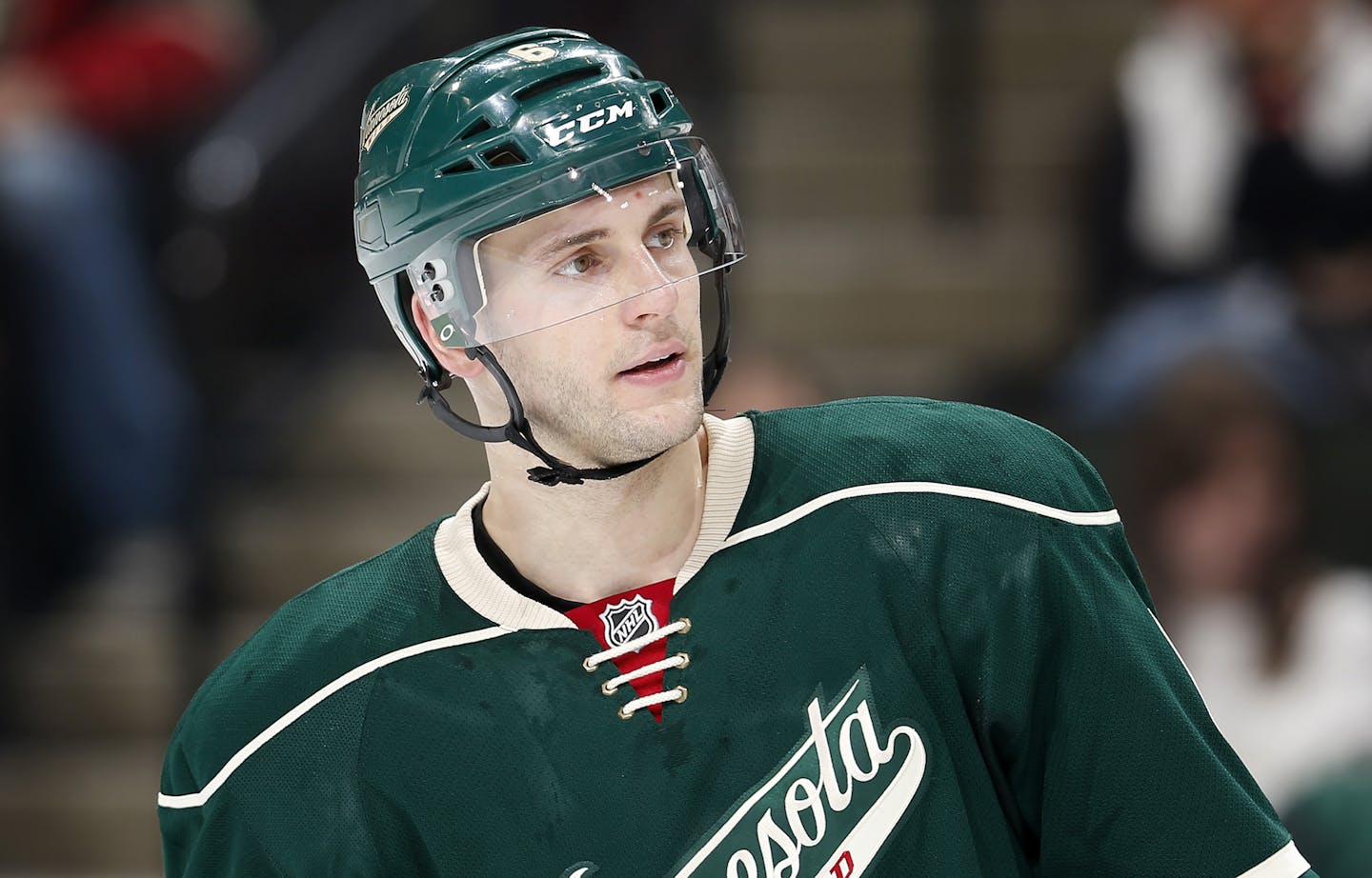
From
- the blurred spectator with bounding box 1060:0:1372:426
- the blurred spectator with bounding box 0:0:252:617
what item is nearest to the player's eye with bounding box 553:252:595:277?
the blurred spectator with bounding box 1060:0:1372:426

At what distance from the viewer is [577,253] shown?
180 centimetres

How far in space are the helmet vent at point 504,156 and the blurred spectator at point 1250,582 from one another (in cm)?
201

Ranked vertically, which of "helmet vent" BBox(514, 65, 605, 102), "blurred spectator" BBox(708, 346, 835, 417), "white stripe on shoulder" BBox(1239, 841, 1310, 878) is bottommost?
"white stripe on shoulder" BBox(1239, 841, 1310, 878)

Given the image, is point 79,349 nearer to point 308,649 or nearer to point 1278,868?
point 308,649

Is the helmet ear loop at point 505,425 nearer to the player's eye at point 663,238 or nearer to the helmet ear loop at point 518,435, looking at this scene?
the helmet ear loop at point 518,435

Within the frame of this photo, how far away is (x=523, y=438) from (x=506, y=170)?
245 millimetres

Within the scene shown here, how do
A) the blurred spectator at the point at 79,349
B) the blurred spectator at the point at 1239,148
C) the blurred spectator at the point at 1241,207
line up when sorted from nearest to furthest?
1. the blurred spectator at the point at 1241,207
2. the blurred spectator at the point at 1239,148
3. the blurred spectator at the point at 79,349

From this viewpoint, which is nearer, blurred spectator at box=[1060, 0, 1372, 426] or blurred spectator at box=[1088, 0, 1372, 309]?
blurred spectator at box=[1060, 0, 1372, 426]

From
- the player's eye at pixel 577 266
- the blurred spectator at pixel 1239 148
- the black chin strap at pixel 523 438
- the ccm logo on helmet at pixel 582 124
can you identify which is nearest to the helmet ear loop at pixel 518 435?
the black chin strap at pixel 523 438

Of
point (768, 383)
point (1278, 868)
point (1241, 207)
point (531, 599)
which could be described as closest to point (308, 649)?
point (531, 599)

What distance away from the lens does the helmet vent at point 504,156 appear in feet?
5.84

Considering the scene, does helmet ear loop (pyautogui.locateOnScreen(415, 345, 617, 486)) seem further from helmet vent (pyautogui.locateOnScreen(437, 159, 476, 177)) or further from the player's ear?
helmet vent (pyautogui.locateOnScreen(437, 159, 476, 177))

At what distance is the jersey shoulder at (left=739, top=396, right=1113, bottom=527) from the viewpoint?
177 centimetres

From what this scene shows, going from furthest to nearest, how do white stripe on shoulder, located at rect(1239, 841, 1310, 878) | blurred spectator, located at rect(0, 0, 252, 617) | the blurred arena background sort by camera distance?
blurred spectator, located at rect(0, 0, 252, 617)
the blurred arena background
white stripe on shoulder, located at rect(1239, 841, 1310, 878)
